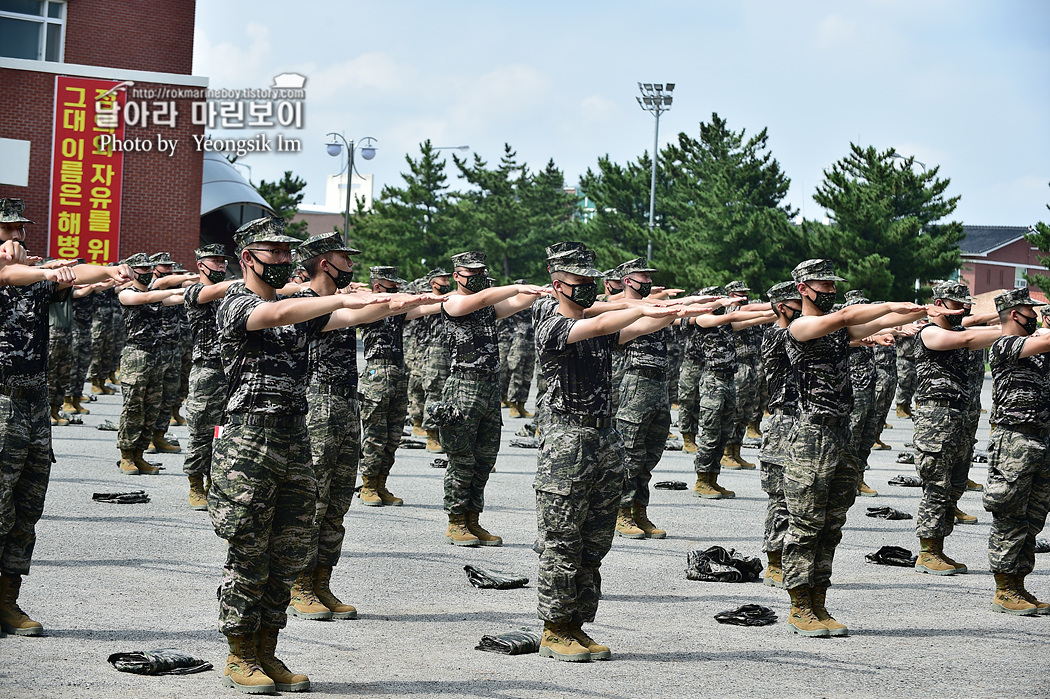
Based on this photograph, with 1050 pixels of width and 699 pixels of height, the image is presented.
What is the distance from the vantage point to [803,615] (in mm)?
7672

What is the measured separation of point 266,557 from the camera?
6.00 m

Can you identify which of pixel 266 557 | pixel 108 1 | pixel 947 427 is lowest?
pixel 266 557

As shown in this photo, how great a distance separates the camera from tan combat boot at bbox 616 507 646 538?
10812 millimetres

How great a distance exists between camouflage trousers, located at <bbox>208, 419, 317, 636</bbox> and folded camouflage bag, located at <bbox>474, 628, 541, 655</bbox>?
57.3 inches

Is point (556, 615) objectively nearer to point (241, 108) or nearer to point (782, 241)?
point (241, 108)

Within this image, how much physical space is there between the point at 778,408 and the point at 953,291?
10.4 ft

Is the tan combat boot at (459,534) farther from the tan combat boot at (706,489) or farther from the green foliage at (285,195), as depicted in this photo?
the green foliage at (285,195)

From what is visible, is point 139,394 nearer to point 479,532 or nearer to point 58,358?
point 58,358

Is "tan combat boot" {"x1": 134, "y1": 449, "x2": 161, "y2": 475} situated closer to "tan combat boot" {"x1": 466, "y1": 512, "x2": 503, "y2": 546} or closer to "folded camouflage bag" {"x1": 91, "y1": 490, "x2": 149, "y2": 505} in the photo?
"folded camouflage bag" {"x1": 91, "y1": 490, "x2": 149, "y2": 505}

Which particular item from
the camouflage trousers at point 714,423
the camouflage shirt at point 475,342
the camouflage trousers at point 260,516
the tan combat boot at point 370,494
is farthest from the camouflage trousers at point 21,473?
the camouflage trousers at point 714,423

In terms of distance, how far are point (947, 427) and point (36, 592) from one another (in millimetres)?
7721

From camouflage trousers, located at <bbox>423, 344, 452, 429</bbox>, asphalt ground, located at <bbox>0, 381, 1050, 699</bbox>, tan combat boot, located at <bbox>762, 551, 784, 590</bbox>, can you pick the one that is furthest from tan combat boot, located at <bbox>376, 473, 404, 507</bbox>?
camouflage trousers, located at <bbox>423, 344, 452, 429</bbox>

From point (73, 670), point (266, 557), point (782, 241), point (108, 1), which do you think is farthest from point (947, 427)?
point (782, 241)

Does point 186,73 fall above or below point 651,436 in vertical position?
above
